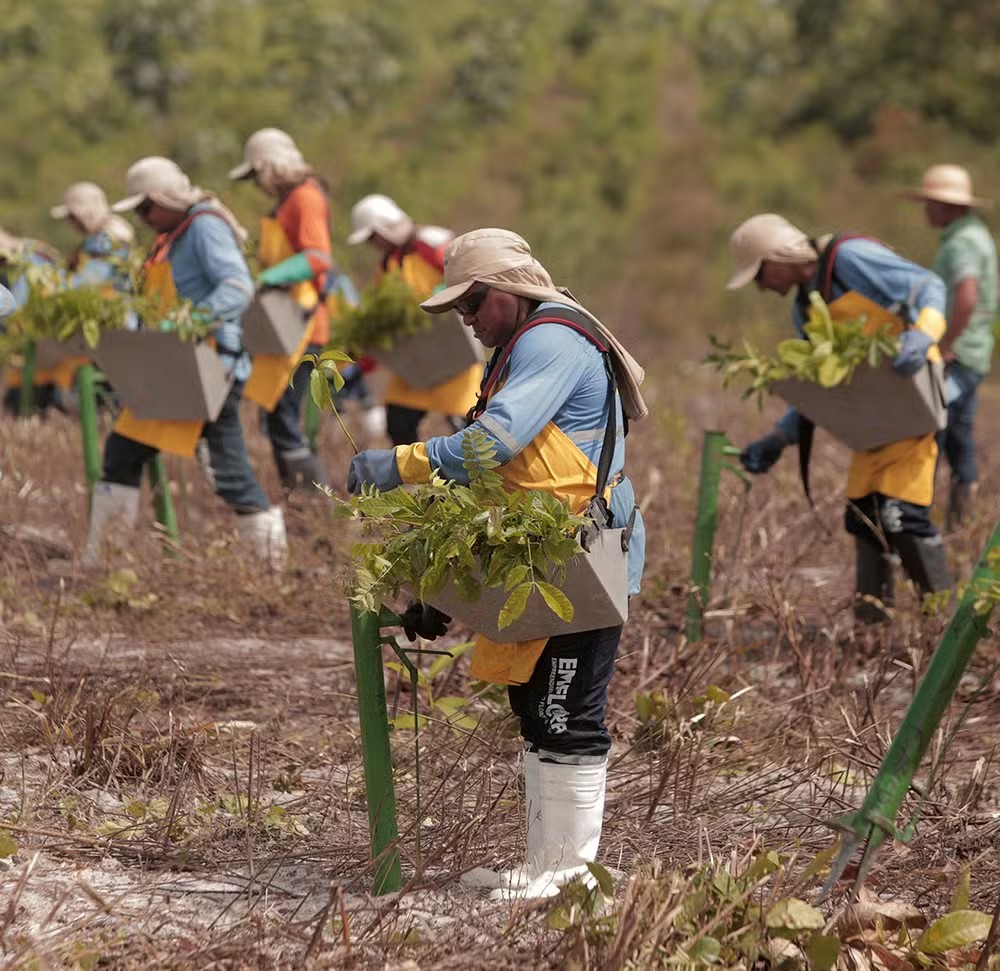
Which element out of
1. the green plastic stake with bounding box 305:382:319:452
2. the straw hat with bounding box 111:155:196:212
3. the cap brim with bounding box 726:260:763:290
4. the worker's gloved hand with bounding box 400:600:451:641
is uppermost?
the straw hat with bounding box 111:155:196:212

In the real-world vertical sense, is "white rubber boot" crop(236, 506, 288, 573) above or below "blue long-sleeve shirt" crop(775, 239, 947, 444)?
below

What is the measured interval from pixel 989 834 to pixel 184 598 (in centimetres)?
299

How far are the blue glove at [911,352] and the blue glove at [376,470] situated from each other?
2121mm

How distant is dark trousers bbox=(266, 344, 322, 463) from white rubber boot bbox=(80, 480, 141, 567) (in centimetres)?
95

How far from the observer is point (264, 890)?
3.02m

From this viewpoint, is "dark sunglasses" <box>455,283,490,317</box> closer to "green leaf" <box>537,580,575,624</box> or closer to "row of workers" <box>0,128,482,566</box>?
"green leaf" <box>537,580,575,624</box>

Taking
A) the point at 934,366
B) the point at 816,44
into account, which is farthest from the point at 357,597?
the point at 816,44

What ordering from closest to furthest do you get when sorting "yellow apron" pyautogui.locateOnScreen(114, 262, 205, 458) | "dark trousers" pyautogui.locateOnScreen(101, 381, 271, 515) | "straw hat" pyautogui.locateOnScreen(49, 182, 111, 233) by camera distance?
1. "yellow apron" pyautogui.locateOnScreen(114, 262, 205, 458)
2. "dark trousers" pyautogui.locateOnScreen(101, 381, 271, 515)
3. "straw hat" pyautogui.locateOnScreen(49, 182, 111, 233)

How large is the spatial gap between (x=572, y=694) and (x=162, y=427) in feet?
9.74

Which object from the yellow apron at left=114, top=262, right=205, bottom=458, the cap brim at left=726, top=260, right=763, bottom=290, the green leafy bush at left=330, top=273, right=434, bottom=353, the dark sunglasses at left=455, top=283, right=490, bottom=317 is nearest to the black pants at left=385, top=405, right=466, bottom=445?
the green leafy bush at left=330, top=273, right=434, bottom=353

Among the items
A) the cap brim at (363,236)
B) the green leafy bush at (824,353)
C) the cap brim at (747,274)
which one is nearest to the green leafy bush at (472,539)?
the green leafy bush at (824,353)

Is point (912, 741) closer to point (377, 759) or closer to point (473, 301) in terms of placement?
point (377, 759)

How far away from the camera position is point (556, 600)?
108 inches

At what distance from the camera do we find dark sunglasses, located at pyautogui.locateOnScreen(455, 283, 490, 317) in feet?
9.92
